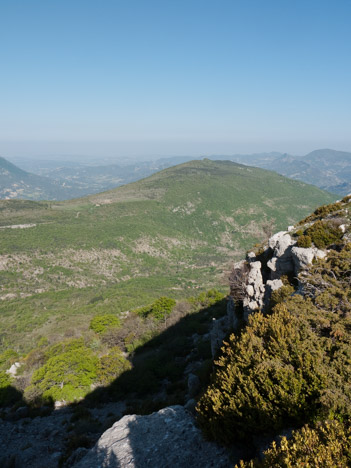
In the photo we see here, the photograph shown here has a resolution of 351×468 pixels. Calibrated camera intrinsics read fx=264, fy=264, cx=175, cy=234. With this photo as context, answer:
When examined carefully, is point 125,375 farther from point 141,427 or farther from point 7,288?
point 7,288

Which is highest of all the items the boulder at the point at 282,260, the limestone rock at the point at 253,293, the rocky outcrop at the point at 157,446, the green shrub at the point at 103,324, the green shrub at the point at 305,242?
the green shrub at the point at 305,242

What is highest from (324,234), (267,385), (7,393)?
(324,234)

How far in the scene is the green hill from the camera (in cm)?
5738

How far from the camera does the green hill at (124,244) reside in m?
57.4

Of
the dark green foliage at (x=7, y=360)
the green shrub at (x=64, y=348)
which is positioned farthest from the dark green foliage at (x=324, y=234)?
the dark green foliage at (x=7, y=360)

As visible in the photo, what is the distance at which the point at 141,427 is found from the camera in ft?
34.9

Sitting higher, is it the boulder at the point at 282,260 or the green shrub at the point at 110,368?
the boulder at the point at 282,260

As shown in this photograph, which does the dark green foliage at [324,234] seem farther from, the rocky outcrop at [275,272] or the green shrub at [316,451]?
the green shrub at [316,451]

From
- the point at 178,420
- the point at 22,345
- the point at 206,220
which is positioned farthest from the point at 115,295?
the point at 206,220

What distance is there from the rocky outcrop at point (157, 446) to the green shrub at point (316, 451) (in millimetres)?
3027

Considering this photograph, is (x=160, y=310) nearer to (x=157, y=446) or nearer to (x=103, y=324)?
(x=103, y=324)

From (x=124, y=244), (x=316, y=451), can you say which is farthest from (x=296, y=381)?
(x=124, y=244)

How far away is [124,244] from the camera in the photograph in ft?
307

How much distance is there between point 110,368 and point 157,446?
15.2m
